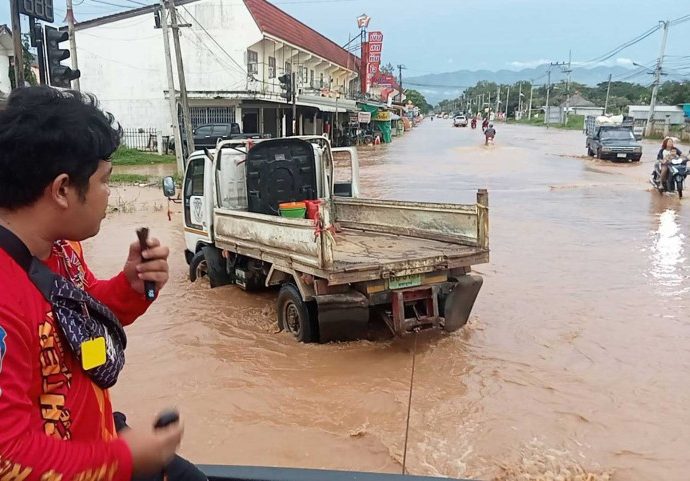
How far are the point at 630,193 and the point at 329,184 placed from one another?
13.7 meters

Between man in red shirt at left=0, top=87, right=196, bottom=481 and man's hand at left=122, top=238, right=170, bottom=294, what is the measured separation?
0.27 meters

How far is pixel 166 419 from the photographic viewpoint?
1488mm

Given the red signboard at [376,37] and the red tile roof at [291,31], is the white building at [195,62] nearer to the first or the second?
the red tile roof at [291,31]

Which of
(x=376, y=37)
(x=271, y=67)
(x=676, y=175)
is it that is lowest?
(x=676, y=175)

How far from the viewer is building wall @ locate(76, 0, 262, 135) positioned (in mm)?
29266

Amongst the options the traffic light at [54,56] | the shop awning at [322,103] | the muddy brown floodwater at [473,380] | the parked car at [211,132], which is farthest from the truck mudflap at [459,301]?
the shop awning at [322,103]

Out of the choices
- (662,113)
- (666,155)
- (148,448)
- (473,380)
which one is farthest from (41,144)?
(662,113)

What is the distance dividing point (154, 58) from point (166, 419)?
31.2m

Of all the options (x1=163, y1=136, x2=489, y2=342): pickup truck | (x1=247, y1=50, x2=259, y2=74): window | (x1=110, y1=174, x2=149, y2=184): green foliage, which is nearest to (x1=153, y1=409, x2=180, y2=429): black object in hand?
(x1=163, y1=136, x2=489, y2=342): pickup truck

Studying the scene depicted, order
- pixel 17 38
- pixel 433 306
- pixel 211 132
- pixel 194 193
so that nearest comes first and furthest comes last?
pixel 433 306, pixel 17 38, pixel 194 193, pixel 211 132

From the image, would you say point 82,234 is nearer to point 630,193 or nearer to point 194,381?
point 194,381

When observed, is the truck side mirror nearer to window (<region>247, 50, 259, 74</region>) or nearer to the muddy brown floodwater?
the muddy brown floodwater

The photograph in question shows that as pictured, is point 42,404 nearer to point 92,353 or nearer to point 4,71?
point 92,353

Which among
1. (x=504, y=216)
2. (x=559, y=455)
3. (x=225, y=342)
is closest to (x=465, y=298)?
(x=559, y=455)
